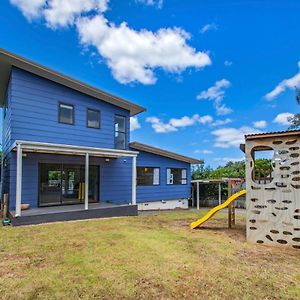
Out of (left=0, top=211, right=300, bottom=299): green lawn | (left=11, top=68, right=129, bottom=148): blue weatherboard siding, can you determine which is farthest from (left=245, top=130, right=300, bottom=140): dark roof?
(left=11, top=68, right=129, bottom=148): blue weatherboard siding

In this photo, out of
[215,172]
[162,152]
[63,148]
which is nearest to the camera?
[63,148]

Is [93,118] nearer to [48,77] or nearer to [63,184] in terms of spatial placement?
[48,77]

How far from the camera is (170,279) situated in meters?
4.15

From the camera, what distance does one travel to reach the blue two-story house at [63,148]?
10.1m

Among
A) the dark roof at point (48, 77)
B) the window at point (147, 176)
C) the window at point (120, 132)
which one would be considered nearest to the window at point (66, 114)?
the dark roof at point (48, 77)

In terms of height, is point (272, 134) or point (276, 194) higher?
point (272, 134)

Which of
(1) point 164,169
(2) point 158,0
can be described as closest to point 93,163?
(1) point 164,169

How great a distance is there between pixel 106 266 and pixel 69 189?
7.74m

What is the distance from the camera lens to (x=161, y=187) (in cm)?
1625

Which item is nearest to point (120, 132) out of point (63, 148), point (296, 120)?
point (63, 148)

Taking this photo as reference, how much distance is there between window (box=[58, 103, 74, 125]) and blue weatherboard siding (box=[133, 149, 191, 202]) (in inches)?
182

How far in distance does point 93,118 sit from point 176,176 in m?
7.18

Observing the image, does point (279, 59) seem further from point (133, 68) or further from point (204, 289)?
point (204, 289)

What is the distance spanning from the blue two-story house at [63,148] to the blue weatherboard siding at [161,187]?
0.08 metres
